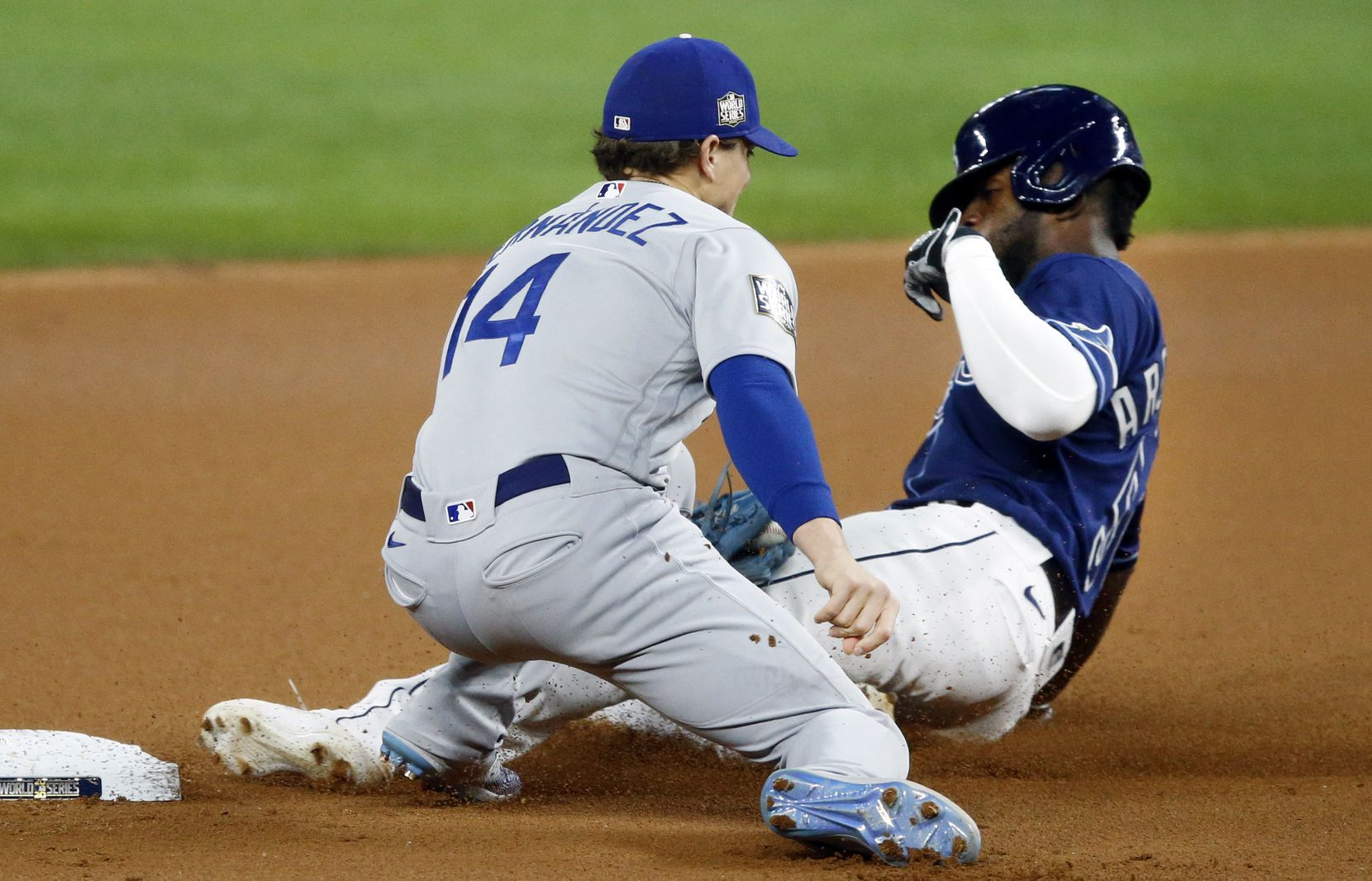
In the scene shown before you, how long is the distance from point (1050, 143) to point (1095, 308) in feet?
1.45

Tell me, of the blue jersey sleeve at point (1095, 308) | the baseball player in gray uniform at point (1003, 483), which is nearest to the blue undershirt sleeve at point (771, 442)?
the baseball player in gray uniform at point (1003, 483)

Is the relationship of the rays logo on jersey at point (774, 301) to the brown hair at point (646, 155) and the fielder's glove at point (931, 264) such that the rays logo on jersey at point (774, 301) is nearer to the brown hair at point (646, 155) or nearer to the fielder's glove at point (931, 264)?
the brown hair at point (646, 155)

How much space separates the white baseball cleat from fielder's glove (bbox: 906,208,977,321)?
136 centimetres

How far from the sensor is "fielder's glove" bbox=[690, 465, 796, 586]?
313 centimetres

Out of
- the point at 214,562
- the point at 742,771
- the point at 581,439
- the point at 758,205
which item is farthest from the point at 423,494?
the point at 758,205

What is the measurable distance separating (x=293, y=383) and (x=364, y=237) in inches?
143

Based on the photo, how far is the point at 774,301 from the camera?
2562 mm

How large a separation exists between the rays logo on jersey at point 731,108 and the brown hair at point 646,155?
39mm

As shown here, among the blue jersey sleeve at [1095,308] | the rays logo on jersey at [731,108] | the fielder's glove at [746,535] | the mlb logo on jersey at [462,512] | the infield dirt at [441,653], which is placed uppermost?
the rays logo on jersey at [731,108]

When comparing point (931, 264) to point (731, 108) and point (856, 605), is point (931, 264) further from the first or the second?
point (856, 605)

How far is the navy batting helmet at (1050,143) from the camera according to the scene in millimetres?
3346

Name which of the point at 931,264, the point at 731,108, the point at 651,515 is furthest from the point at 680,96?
the point at 651,515

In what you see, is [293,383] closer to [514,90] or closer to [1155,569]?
[1155,569]

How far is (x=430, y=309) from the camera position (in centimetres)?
934
